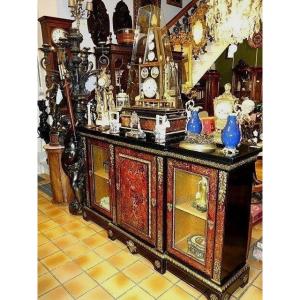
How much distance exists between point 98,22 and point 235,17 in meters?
3.16

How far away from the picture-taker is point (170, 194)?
7.34 ft

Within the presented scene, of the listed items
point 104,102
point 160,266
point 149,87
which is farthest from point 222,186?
point 104,102

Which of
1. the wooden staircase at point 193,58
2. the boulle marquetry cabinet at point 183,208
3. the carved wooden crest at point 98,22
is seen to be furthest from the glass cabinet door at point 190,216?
the wooden staircase at point 193,58

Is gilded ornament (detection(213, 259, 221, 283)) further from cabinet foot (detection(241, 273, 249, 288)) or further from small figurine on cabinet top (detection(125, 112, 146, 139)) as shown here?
small figurine on cabinet top (detection(125, 112, 146, 139))

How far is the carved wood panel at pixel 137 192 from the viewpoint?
239cm

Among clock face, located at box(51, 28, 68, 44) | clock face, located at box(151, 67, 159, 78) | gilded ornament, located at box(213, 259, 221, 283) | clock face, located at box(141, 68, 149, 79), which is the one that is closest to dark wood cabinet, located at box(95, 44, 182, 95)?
clock face, located at box(51, 28, 68, 44)

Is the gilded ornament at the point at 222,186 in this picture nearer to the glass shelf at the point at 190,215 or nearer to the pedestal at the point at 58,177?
the glass shelf at the point at 190,215

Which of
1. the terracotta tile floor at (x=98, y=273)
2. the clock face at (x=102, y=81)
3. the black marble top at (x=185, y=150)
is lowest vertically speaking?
the terracotta tile floor at (x=98, y=273)

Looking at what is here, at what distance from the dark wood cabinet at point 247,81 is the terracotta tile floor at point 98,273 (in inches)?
217

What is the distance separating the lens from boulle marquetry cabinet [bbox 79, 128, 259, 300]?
6.36ft

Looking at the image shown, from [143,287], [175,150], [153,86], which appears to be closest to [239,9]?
[153,86]

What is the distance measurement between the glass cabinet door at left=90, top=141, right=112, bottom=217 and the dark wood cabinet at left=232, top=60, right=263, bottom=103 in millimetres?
5682

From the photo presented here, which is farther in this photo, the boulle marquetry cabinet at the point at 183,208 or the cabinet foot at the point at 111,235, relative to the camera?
the cabinet foot at the point at 111,235
